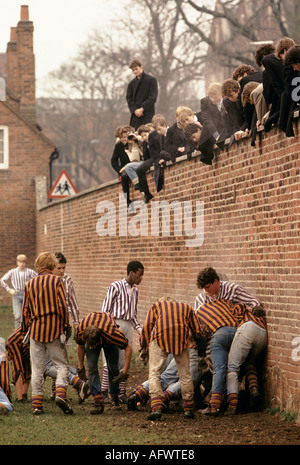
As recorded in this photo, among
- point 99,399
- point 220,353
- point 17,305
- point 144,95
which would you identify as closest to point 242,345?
point 220,353

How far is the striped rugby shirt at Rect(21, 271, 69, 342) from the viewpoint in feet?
32.2

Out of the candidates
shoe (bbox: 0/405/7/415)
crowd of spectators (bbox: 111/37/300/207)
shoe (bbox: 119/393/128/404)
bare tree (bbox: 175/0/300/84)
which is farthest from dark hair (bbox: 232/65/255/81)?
bare tree (bbox: 175/0/300/84)

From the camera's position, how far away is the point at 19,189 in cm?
3047

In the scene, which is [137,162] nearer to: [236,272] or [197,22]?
[236,272]

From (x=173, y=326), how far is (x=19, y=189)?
2165 cm

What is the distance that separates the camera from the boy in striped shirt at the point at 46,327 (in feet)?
32.2

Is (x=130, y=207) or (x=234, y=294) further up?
(x=130, y=207)

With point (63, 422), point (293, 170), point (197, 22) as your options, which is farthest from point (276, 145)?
point (197, 22)

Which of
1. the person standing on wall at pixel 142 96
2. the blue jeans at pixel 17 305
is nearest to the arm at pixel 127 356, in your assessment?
the person standing on wall at pixel 142 96

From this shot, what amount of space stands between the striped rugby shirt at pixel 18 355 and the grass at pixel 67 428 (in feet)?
1.34

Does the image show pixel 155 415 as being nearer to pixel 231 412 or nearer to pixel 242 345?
pixel 231 412

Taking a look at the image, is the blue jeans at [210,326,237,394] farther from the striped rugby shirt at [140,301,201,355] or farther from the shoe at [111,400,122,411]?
the shoe at [111,400,122,411]

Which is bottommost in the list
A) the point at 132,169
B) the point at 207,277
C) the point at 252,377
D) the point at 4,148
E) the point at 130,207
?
the point at 252,377
